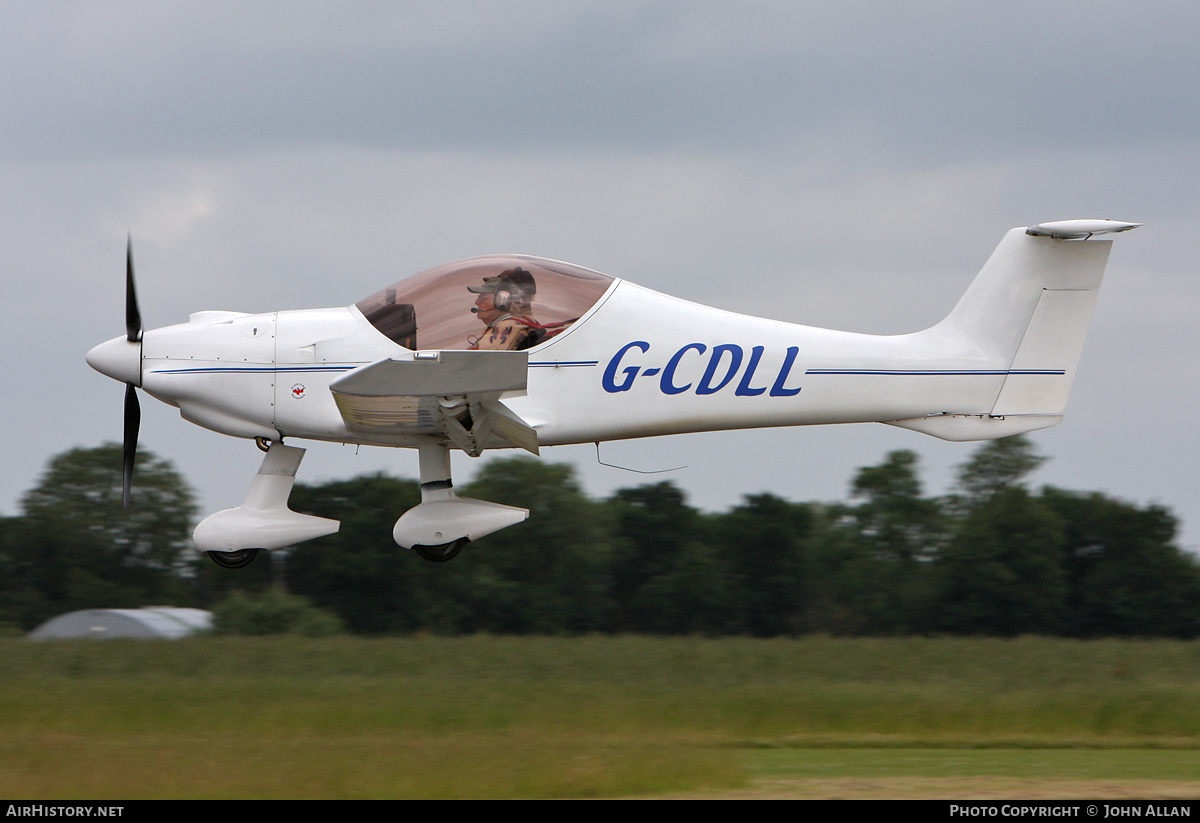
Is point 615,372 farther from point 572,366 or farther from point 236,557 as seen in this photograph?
point 236,557

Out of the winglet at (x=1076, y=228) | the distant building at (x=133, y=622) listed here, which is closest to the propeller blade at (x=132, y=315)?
the winglet at (x=1076, y=228)

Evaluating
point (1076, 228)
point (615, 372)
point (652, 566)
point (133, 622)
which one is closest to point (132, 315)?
point (615, 372)

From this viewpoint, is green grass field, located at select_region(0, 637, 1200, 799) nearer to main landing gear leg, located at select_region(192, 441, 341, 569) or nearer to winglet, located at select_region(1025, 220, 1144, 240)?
main landing gear leg, located at select_region(192, 441, 341, 569)

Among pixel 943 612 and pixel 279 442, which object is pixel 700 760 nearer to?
pixel 279 442

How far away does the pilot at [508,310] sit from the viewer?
10617 mm

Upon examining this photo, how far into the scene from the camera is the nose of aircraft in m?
10.9

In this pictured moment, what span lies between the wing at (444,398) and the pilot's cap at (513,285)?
0.99 meters

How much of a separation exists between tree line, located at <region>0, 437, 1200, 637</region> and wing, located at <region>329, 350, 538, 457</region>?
78.0ft

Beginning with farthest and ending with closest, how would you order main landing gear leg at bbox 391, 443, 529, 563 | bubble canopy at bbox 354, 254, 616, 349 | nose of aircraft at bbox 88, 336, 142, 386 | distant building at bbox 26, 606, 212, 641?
distant building at bbox 26, 606, 212, 641 → main landing gear leg at bbox 391, 443, 529, 563 → nose of aircraft at bbox 88, 336, 142, 386 → bubble canopy at bbox 354, 254, 616, 349

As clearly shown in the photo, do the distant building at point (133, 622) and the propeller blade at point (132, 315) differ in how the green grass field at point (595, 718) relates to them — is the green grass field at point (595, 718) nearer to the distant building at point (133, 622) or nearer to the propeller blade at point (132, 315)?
the propeller blade at point (132, 315)

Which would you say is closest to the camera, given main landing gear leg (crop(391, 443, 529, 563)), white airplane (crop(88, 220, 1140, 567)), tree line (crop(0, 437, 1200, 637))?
white airplane (crop(88, 220, 1140, 567))

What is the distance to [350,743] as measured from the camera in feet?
36.1

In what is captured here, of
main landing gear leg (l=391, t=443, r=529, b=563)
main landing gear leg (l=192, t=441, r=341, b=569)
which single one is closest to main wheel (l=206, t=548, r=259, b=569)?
main landing gear leg (l=192, t=441, r=341, b=569)
